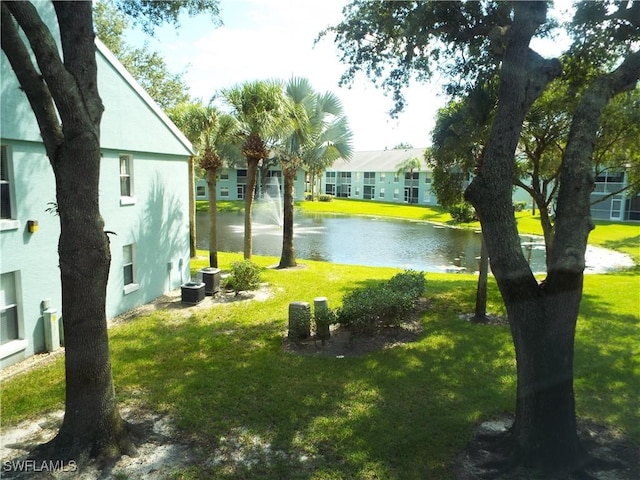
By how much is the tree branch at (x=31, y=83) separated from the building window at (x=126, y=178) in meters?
7.51

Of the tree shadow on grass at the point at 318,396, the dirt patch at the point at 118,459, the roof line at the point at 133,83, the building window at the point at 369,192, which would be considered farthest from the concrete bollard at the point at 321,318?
the building window at the point at 369,192

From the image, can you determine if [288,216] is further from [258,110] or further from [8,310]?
[8,310]

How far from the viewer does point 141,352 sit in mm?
9219

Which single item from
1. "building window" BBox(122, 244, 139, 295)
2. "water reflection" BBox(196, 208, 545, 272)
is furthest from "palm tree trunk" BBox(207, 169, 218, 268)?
"water reflection" BBox(196, 208, 545, 272)

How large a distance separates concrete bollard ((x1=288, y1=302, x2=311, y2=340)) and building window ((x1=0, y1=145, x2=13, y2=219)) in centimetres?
587

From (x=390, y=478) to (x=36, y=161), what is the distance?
8.76m

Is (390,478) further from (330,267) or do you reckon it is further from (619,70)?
(330,267)

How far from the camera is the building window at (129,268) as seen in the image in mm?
12344

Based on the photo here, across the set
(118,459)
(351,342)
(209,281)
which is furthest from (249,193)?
(118,459)

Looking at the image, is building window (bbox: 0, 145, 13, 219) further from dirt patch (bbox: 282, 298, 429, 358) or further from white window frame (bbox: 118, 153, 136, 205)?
dirt patch (bbox: 282, 298, 429, 358)

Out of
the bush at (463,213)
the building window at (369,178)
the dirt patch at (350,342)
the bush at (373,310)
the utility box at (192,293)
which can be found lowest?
the dirt patch at (350,342)

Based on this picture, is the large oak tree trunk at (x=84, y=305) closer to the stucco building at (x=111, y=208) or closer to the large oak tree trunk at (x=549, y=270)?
the stucco building at (x=111, y=208)

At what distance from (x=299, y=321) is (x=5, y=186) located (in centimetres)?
632

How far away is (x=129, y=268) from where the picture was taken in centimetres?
1264
